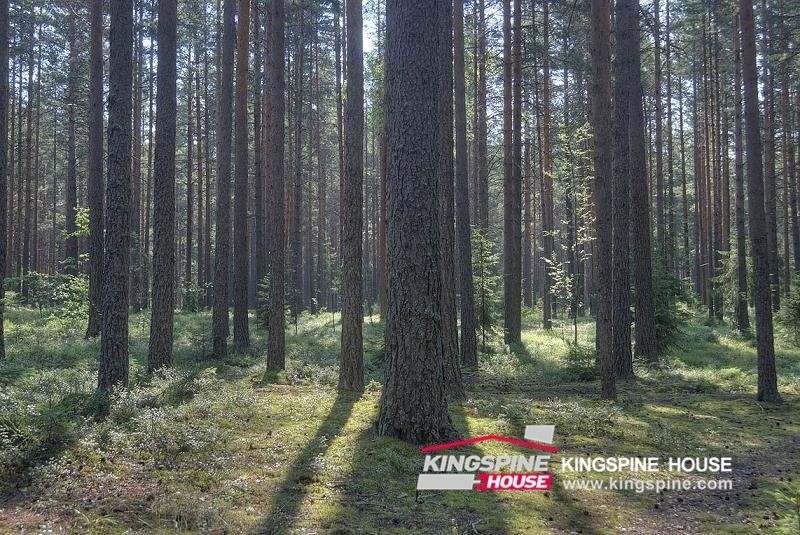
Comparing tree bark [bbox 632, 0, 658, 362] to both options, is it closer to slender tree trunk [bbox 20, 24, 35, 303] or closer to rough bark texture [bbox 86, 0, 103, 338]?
rough bark texture [bbox 86, 0, 103, 338]

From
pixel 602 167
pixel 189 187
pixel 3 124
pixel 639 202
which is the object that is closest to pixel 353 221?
pixel 602 167

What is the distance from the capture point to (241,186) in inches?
683

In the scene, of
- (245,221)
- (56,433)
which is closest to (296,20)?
(245,221)

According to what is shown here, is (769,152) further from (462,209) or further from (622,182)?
(462,209)

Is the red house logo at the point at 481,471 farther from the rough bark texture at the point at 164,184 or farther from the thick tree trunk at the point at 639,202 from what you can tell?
the thick tree trunk at the point at 639,202

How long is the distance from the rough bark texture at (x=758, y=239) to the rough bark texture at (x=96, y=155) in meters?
16.8

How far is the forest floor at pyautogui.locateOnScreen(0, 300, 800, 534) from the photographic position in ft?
14.9

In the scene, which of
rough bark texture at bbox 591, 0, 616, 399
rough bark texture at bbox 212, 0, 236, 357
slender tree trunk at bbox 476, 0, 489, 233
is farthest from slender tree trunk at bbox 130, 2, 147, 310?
rough bark texture at bbox 591, 0, 616, 399

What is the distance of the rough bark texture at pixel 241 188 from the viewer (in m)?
16.4

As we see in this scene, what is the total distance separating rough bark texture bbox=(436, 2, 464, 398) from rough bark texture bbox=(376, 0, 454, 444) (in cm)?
307

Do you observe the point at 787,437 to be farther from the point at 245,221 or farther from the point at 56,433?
the point at 245,221

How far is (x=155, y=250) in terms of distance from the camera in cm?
1205

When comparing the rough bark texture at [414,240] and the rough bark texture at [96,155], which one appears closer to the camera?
the rough bark texture at [414,240]

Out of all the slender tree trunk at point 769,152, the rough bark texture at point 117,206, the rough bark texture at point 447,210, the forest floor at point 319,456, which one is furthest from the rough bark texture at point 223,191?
the slender tree trunk at point 769,152
